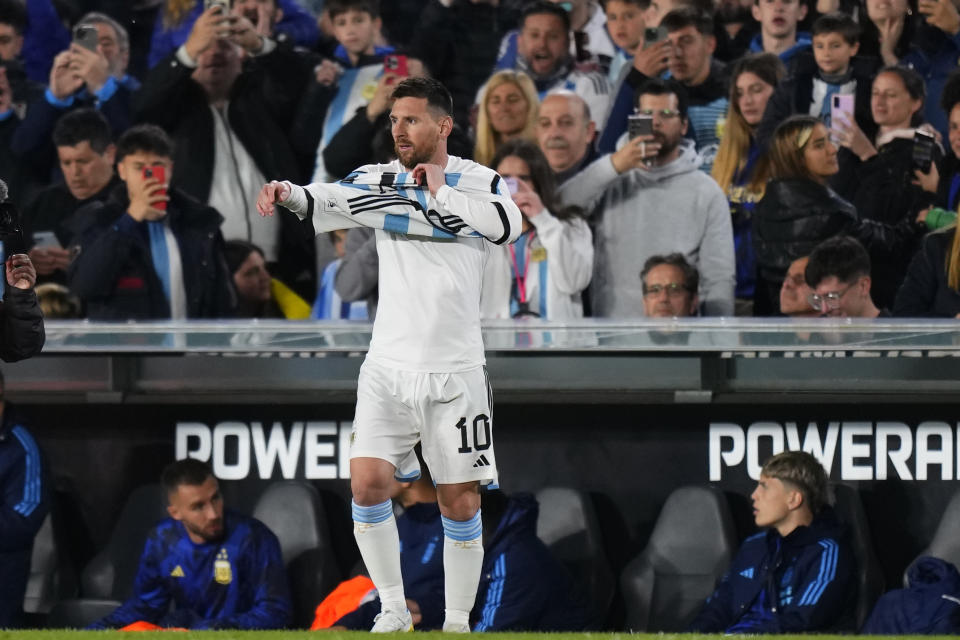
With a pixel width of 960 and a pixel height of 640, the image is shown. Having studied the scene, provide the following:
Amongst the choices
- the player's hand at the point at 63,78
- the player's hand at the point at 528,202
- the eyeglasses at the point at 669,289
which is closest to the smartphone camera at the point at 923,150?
the eyeglasses at the point at 669,289

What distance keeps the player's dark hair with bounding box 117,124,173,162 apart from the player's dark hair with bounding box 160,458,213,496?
6.33 feet

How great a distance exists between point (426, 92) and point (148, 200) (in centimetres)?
331

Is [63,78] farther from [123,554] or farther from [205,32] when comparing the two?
[123,554]

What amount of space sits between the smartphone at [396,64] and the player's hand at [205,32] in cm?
94

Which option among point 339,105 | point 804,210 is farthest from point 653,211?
point 339,105

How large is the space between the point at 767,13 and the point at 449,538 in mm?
4414

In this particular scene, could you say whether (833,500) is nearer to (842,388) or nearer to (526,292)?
(842,388)

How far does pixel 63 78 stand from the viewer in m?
8.45

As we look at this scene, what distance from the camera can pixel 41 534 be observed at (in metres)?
7.24

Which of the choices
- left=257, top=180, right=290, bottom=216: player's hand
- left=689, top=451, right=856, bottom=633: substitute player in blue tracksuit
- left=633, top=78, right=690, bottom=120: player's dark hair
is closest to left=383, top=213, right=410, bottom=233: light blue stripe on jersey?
left=257, top=180, right=290, bottom=216: player's hand

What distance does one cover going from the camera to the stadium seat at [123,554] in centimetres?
704

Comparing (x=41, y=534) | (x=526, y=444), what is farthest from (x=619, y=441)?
(x=41, y=534)

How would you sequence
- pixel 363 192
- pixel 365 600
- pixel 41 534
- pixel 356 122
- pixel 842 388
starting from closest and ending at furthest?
pixel 363 192 → pixel 365 600 → pixel 842 388 → pixel 41 534 → pixel 356 122

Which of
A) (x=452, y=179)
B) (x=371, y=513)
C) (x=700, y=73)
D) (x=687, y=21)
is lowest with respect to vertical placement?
(x=371, y=513)
